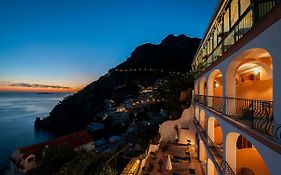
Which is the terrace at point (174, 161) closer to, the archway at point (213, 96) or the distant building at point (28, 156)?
the archway at point (213, 96)

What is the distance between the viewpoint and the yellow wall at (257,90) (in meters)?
9.42

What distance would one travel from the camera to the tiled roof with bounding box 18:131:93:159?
3040cm

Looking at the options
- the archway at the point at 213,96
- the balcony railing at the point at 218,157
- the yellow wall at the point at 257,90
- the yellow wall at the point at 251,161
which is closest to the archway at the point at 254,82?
the yellow wall at the point at 257,90

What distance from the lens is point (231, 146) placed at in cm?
801

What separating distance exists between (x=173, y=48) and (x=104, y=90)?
3438 centimetres

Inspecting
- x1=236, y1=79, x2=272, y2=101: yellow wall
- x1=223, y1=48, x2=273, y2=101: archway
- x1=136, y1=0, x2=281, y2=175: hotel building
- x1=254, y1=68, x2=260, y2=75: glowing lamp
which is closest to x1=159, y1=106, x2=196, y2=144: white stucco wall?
x1=136, y1=0, x2=281, y2=175: hotel building

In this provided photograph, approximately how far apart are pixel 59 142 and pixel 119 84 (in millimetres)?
54910

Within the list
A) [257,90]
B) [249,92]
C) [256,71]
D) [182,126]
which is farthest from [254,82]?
[182,126]

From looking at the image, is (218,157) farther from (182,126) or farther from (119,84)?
(119,84)

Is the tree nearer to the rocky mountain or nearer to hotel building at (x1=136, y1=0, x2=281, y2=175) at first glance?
hotel building at (x1=136, y1=0, x2=281, y2=175)

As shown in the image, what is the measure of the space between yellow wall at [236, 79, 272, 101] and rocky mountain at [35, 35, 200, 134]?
6626cm

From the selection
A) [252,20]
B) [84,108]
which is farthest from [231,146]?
[84,108]

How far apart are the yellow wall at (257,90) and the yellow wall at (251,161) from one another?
237 cm

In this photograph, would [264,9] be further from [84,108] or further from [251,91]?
[84,108]
